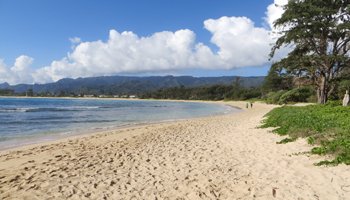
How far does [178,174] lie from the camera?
8.25 metres

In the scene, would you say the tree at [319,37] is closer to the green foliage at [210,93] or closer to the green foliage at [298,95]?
the green foliage at [298,95]

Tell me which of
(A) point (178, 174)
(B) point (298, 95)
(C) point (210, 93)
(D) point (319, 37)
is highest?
(D) point (319, 37)

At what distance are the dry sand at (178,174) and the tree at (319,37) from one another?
1715 centimetres

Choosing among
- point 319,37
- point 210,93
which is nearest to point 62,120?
point 319,37

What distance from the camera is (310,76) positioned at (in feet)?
94.7

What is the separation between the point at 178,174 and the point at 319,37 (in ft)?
76.4

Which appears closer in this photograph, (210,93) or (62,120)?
(62,120)

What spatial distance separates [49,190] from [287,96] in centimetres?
4997

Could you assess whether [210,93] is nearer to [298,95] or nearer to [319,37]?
[298,95]

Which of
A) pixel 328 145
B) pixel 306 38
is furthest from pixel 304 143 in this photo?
pixel 306 38

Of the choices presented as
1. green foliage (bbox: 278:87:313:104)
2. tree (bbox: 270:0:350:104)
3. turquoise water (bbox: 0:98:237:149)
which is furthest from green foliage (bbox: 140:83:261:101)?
tree (bbox: 270:0:350:104)

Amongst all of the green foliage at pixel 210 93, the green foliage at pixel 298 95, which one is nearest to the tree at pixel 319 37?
the green foliage at pixel 298 95

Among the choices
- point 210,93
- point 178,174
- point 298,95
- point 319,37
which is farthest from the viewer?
point 210,93

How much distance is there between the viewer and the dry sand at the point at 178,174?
6699 mm
